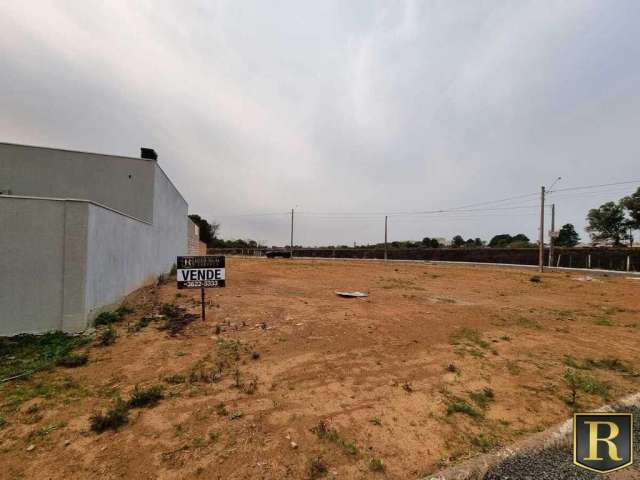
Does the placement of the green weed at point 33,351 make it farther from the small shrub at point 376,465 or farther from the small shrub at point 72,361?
the small shrub at point 376,465

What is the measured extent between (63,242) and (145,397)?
446cm

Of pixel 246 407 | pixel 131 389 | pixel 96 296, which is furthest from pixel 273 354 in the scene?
pixel 96 296

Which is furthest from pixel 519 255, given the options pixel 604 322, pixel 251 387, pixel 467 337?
pixel 251 387

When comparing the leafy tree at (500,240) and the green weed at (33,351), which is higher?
the leafy tree at (500,240)

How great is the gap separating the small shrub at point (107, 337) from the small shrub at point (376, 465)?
5430 mm

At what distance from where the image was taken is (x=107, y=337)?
5.48m

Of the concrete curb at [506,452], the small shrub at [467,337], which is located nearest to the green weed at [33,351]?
the concrete curb at [506,452]

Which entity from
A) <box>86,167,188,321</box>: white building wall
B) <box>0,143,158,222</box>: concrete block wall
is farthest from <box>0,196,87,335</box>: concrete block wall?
<box>0,143,158,222</box>: concrete block wall

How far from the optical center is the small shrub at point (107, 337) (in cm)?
536

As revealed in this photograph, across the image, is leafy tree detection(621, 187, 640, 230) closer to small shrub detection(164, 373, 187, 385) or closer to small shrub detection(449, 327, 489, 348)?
small shrub detection(449, 327, 489, 348)

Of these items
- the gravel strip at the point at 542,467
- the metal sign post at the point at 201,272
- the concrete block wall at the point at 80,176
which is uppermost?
the concrete block wall at the point at 80,176

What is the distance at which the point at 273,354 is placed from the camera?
198 inches

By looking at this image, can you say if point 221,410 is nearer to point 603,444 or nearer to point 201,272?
point 603,444

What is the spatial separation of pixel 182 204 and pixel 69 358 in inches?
696
